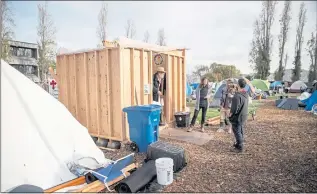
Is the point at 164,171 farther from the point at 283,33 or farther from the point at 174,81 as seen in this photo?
the point at 283,33

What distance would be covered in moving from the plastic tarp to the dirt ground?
167 centimetres

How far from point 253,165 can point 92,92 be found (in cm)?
502

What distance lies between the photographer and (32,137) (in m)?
3.84

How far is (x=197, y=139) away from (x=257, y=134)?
8.00 ft

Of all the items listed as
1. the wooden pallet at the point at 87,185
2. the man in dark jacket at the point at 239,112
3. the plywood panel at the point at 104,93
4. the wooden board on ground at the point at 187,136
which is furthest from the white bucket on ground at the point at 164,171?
the plywood panel at the point at 104,93

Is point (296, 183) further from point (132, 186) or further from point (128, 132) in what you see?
point (128, 132)

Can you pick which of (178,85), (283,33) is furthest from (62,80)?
(283,33)

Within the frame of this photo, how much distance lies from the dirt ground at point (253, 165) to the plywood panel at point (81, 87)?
203 centimetres

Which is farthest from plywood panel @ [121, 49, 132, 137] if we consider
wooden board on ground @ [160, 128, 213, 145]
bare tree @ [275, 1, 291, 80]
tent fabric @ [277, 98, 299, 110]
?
bare tree @ [275, 1, 291, 80]

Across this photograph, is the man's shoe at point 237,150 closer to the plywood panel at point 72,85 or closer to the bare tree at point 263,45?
the plywood panel at point 72,85

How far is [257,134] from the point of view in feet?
25.5

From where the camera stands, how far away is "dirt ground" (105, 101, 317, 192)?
3869 millimetres

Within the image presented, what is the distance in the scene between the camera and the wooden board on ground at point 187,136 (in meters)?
6.85

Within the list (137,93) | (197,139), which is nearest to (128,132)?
(137,93)
